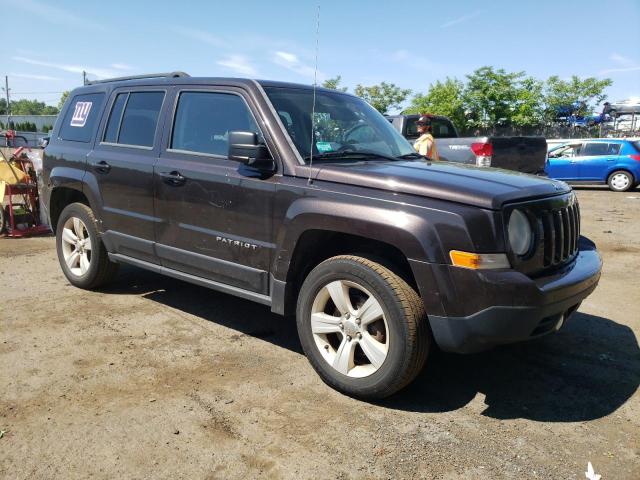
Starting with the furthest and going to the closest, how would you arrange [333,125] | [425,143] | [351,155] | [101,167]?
[425,143], [101,167], [333,125], [351,155]

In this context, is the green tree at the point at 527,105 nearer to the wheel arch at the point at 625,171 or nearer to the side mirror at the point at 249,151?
the wheel arch at the point at 625,171

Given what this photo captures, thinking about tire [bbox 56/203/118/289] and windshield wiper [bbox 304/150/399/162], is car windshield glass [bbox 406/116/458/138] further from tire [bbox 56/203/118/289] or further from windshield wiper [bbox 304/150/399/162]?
tire [bbox 56/203/118/289]

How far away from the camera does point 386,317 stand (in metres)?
3.11

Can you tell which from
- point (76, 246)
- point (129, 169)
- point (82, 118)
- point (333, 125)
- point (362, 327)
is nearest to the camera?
point (362, 327)

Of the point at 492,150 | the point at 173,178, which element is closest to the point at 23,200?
the point at 173,178

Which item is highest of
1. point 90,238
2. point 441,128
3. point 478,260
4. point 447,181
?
point 441,128

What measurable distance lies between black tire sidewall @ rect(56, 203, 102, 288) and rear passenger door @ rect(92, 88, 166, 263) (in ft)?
0.71

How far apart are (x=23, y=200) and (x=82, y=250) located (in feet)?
14.4

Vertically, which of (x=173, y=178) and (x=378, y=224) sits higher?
(x=173, y=178)

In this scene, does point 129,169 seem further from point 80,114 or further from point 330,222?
point 330,222

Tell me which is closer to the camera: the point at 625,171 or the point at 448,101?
the point at 625,171

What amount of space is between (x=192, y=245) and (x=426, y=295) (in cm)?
198

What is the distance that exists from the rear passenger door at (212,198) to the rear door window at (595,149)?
15.6 m

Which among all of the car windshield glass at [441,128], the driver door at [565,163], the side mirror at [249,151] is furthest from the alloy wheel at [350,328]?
the driver door at [565,163]
